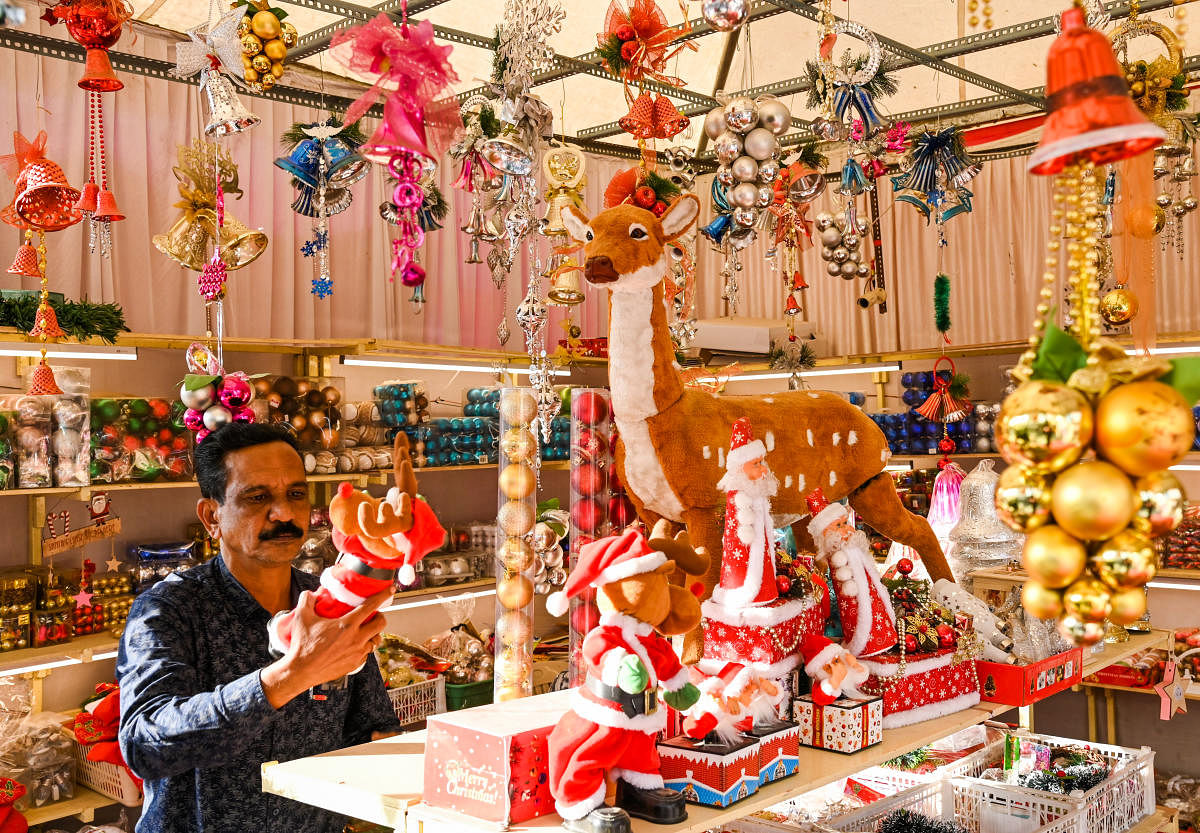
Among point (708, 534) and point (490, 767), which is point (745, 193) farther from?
point (490, 767)

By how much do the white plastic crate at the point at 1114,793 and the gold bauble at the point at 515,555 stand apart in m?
1.33

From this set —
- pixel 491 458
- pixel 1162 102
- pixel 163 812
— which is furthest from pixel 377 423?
pixel 1162 102

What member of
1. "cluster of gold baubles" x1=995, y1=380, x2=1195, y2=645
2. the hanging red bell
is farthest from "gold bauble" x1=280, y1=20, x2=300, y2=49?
"cluster of gold baubles" x1=995, y1=380, x2=1195, y2=645

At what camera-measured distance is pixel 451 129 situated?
1647 mm

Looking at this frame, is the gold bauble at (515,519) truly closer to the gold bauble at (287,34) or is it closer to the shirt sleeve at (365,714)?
the shirt sleeve at (365,714)

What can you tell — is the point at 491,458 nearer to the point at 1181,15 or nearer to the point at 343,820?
the point at 343,820

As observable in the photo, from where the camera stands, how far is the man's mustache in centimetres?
188

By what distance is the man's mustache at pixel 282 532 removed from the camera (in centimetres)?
188

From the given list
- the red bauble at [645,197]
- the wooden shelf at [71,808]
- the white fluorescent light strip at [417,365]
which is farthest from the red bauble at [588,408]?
the wooden shelf at [71,808]

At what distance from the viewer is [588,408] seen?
7.73ft

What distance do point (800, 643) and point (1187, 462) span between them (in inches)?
140

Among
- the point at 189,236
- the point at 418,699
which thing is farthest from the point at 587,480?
the point at 418,699

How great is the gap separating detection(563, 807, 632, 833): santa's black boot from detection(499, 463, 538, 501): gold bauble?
935mm

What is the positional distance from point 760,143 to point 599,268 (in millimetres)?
Result: 463
